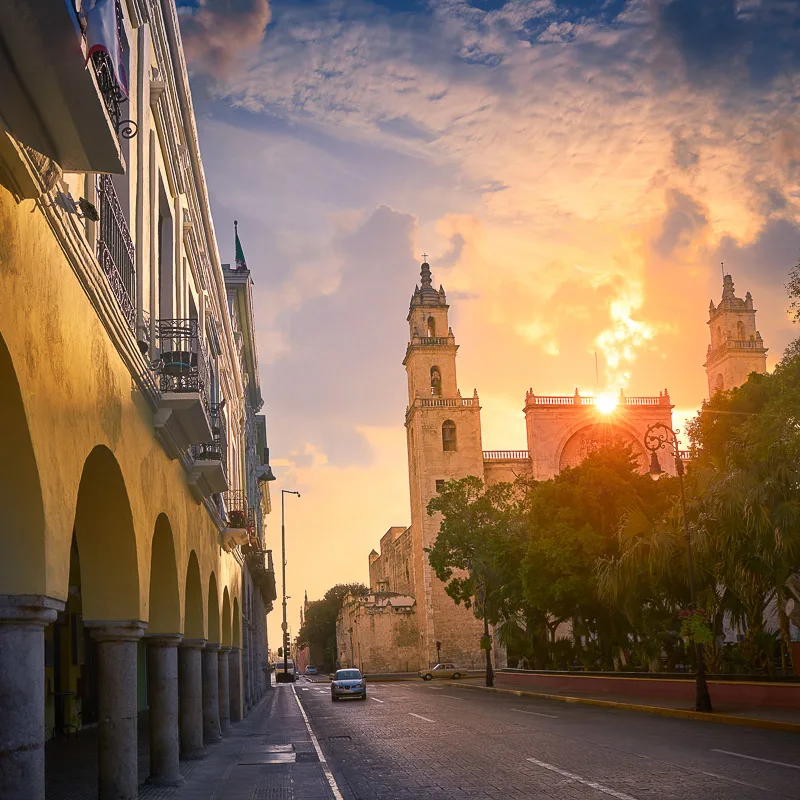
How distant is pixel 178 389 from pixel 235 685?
19.3 meters

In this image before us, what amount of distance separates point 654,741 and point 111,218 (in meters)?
13.4

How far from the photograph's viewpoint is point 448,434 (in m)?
79.8

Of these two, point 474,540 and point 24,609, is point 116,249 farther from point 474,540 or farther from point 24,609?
point 474,540

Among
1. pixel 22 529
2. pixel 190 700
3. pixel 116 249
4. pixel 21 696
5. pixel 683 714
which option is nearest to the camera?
pixel 21 696

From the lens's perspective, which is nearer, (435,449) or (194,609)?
(194,609)

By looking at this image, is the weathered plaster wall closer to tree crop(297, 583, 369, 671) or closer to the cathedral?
the cathedral

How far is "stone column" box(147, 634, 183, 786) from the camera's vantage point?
1477 cm

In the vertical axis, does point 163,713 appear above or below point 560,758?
above

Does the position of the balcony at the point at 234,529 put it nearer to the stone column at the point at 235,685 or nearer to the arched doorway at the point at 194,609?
the stone column at the point at 235,685

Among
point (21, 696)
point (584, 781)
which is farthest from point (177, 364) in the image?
point (584, 781)

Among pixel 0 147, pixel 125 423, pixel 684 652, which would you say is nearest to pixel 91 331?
pixel 125 423

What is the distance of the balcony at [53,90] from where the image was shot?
5.25 m

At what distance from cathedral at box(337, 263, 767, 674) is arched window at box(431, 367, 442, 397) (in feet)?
0.27

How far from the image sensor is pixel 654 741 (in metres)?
18.1
